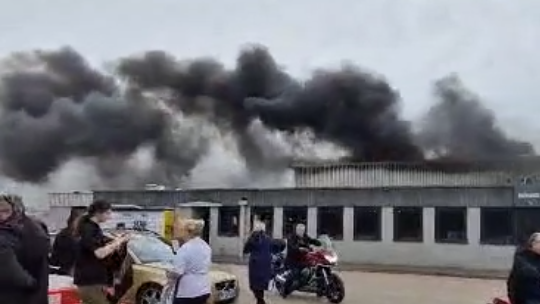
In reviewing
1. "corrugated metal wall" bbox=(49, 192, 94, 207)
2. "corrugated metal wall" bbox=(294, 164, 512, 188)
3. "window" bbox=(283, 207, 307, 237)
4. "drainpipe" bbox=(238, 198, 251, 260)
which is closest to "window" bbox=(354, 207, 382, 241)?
"window" bbox=(283, 207, 307, 237)

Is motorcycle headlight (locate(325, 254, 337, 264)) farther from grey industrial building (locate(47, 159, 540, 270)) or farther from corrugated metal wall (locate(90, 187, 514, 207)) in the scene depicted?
corrugated metal wall (locate(90, 187, 514, 207))

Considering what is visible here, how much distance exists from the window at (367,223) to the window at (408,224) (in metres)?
0.77

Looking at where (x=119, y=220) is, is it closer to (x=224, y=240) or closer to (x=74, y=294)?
(x=224, y=240)

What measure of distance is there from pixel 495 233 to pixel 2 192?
94.8 feet

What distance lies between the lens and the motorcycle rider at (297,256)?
1596cm

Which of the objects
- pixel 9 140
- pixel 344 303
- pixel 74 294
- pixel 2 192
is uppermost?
pixel 9 140

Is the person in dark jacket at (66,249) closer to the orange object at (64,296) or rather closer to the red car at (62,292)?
the red car at (62,292)

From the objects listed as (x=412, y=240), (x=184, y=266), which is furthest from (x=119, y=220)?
(x=184, y=266)

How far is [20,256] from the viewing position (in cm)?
410

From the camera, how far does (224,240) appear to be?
3731cm

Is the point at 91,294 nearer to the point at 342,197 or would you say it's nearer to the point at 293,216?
the point at 342,197

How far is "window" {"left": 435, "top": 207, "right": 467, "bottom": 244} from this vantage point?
31828mm

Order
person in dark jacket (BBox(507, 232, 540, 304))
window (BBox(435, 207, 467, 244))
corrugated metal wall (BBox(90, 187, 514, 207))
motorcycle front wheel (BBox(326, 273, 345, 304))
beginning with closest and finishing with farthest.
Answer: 1. person in dark jacket (BBox(507, 232, 540, 304))
2. motorcycle front wheel (BBox(326, 273, 345, 304))
3. corrugated metal wall (BBox(90, 187, 514, 207))
4. window (BBox(435, 207, 467, 244))

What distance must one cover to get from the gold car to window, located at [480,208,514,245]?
19.3 meters
